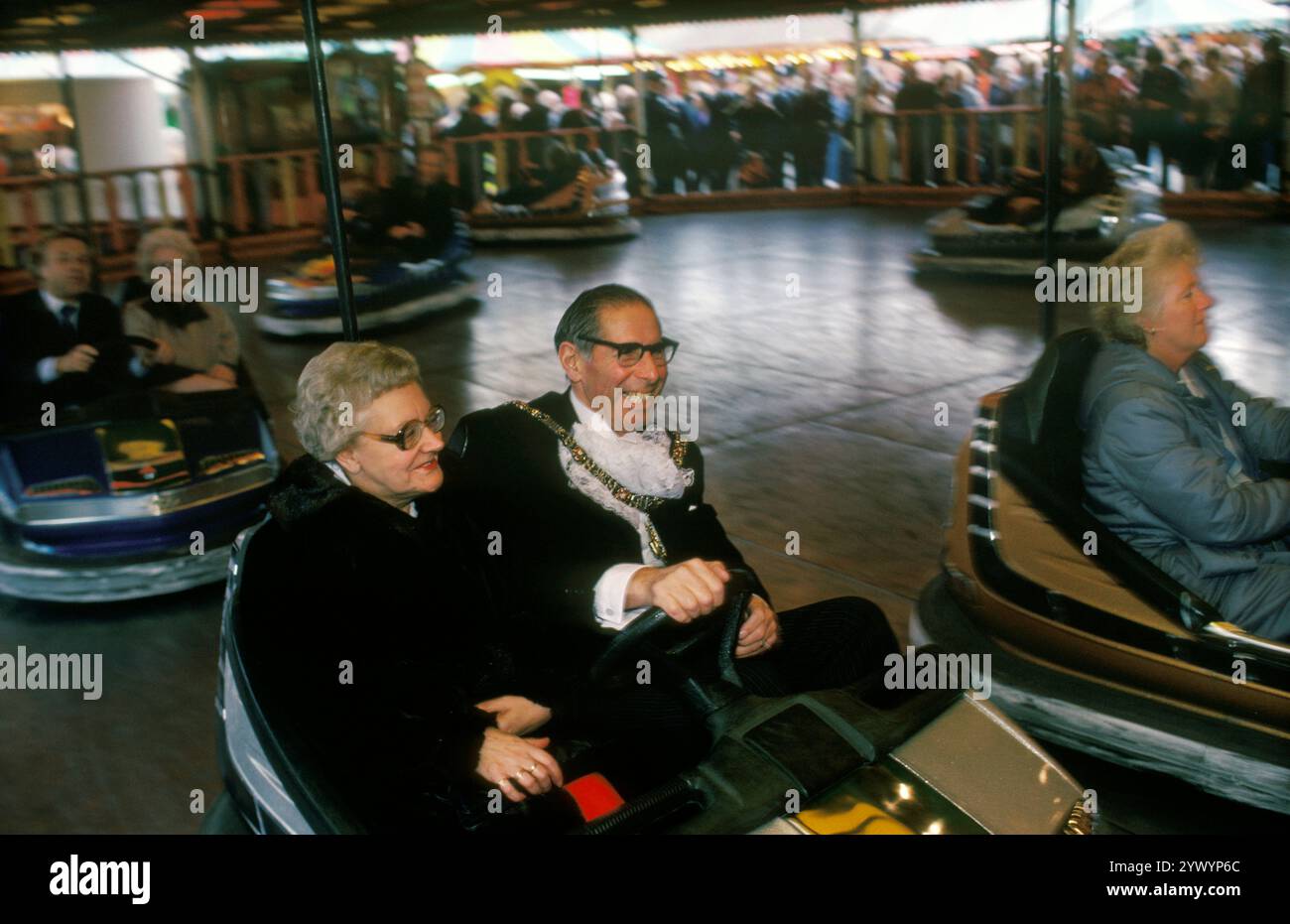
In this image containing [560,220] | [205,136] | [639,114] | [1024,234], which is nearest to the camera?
[1024,234]

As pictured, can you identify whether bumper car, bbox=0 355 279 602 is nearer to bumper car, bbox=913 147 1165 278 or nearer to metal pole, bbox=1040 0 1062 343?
metal pole, bbox=1040 0 1062 343

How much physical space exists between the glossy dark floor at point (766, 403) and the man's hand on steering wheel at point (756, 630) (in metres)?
0.61

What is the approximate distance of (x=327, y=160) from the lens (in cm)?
167

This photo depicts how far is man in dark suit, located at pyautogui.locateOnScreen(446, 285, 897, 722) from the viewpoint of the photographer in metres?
1.70

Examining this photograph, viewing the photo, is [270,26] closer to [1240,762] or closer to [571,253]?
[571,253]

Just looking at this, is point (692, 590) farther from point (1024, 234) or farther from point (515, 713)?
point (1024, 234)

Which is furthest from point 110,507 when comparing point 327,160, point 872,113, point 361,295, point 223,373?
point 872,113

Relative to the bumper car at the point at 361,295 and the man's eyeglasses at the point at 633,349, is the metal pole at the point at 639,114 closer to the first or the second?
the bumper car at the point at 361,295

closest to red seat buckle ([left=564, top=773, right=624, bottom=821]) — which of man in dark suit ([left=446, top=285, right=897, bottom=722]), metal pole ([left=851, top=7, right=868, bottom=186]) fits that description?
man in dark suit ([left=446, top=285, right=897, bottom=722])

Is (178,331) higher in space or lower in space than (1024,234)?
higher

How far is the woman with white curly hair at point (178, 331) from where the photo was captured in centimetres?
314

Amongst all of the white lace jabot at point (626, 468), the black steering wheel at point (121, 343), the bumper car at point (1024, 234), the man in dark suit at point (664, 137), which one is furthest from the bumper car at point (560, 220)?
the white lace jabot at point (626, 468)

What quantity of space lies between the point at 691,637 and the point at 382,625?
0.39 meters

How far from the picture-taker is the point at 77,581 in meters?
2.84
